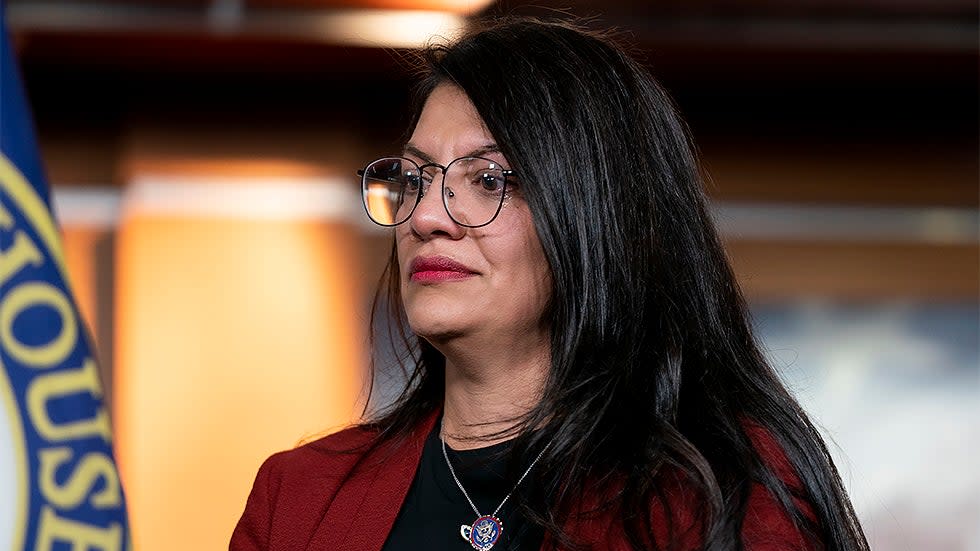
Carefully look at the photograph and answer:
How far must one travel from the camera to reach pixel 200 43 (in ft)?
11.4

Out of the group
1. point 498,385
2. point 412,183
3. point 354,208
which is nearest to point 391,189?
point 412,183

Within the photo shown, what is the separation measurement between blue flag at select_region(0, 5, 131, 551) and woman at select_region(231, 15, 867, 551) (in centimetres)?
42

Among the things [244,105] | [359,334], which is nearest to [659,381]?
[359,334]

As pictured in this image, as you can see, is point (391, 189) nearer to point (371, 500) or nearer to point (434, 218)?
point (434, 218)

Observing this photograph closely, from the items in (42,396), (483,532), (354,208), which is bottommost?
(483,532)

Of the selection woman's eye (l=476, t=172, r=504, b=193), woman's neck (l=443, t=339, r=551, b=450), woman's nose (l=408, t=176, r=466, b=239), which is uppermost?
woman's eye (l=476, t=172, r=504, b=193)

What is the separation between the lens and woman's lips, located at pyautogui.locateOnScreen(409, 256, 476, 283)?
1380mm

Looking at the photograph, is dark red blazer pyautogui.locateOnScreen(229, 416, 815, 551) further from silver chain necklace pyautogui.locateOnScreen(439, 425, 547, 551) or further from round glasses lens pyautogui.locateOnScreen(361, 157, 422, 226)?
round glasses lens pyautogui.locateOnScreen(361, 157, 422, 226)

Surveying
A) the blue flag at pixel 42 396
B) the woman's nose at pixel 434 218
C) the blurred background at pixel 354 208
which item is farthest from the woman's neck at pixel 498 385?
the blurred background at pixel 354 208

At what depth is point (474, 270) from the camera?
138 cm

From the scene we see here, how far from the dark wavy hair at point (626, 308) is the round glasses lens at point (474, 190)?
0.10ft

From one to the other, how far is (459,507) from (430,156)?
0.39 metres

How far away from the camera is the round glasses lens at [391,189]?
4.75 feet

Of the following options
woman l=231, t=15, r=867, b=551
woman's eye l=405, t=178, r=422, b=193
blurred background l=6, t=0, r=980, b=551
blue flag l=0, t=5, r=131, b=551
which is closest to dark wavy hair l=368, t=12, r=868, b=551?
woman l=231, t=15, r=867, b=551
